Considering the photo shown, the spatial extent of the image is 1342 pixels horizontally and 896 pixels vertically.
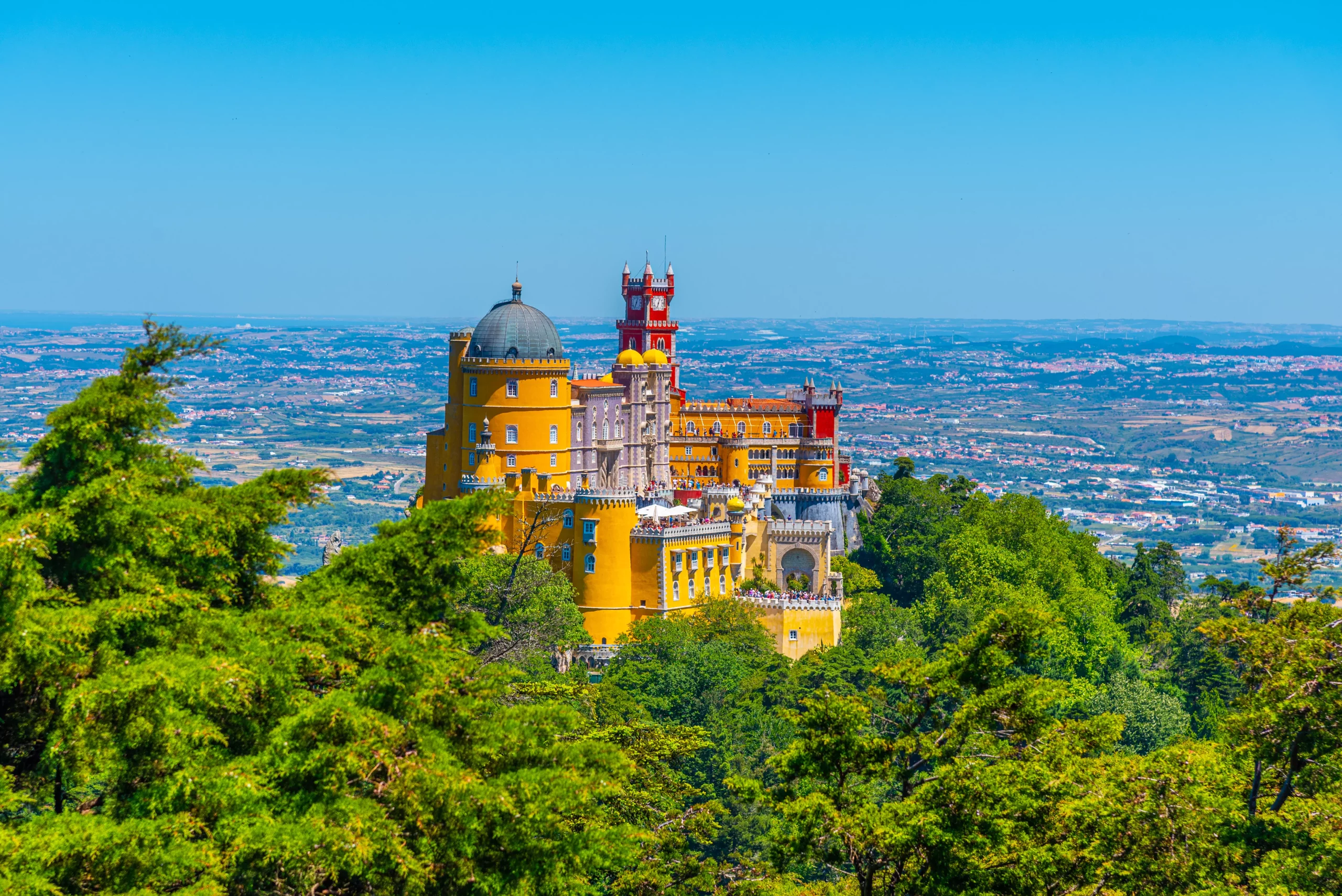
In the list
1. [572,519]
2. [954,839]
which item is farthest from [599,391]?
[954,839]

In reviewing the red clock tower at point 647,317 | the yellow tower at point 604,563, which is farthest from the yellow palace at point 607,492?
the red clock tower at point 647,317

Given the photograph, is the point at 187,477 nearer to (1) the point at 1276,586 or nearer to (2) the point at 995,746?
(2) the point at 995,746

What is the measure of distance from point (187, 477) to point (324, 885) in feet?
37.9

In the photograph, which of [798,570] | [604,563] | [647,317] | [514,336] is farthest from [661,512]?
[647,317]

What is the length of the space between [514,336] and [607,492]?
10745 mm

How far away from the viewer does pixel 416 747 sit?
3017cm

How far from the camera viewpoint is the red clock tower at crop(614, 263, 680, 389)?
121 meters

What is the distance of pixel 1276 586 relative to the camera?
117 feet

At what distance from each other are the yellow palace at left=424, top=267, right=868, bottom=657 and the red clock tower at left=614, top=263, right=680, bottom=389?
2058 centimetres

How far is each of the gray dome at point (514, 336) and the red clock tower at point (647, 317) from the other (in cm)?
3632

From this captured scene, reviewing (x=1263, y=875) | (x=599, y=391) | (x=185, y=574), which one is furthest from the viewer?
(x=599, y=391)

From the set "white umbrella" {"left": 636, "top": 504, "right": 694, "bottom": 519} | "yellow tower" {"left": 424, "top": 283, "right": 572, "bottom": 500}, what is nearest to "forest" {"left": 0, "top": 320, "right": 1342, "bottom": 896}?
"white umbrella" {"left": 636, "top": 504, "right": 694, "bottom": 519}

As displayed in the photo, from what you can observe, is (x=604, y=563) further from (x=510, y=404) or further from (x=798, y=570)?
(x=798, y=570)

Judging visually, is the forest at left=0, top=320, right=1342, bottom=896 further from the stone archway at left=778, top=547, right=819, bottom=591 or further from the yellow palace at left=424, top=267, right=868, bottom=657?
the stone archway at left=778, top=547, right=819, bottom=591
